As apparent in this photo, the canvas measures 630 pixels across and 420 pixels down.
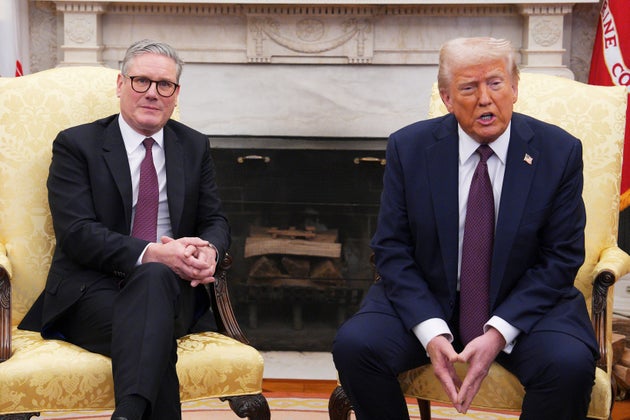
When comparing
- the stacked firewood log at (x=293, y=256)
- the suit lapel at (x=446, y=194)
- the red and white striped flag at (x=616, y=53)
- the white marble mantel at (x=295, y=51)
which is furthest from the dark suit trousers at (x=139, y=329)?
the red and white striped flag at (x=616, y=53)

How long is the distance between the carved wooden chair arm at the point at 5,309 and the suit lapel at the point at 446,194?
1091 mm

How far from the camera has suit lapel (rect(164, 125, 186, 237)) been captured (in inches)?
101

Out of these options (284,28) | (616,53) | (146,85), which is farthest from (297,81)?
(146,85)

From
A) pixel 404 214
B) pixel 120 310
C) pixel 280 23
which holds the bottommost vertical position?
pixel 120 310

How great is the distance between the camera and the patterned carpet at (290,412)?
10.6 feet

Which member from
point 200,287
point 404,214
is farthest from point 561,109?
point 200,287

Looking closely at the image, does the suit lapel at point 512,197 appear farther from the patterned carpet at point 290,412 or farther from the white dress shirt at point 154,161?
the patterned carpet at point 290,412

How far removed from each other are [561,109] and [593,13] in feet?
5.39

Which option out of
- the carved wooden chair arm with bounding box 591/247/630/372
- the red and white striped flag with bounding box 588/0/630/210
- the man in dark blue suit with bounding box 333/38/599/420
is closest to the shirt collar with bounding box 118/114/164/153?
the man in dark blue suit with bounding box 333/38/599/420

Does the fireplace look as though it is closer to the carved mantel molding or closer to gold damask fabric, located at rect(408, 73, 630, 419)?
the carved mantel molding

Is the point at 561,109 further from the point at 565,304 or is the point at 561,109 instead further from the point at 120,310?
the point at 120,310

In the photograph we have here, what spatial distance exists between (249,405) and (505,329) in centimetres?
68

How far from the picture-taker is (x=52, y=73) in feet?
9.27

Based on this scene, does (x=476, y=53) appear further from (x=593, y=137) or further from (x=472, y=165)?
(x=593, y=137)
